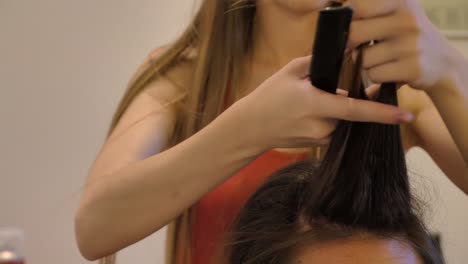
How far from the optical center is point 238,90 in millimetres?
830

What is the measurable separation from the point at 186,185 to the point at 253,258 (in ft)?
0.39

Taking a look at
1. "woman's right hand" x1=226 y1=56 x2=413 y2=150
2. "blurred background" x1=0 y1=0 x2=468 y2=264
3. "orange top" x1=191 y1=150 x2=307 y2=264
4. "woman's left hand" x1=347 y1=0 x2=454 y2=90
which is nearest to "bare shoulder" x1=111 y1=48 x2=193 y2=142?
"orange top" x1=191 y1=150 x2=307 y2=264

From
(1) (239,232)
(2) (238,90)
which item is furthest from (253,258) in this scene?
(2) (238,90)

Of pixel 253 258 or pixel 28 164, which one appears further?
pixel 28 164

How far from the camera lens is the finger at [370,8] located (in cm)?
45

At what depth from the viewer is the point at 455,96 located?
54 cm

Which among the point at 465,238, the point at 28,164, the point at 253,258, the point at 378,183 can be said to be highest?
the point at 378,183

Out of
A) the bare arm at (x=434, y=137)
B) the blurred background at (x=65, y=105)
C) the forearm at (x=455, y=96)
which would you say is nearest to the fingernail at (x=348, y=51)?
the forearm at (x=455, y=96)

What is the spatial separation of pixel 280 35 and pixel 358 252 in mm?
378

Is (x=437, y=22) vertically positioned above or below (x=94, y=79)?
above

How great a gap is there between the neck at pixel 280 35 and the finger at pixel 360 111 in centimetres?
29

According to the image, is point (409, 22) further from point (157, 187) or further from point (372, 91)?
point (157, 187)

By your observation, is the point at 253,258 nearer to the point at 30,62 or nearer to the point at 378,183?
the point at 378,183

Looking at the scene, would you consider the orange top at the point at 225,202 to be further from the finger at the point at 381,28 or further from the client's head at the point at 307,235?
the finger at the point at 381,28
